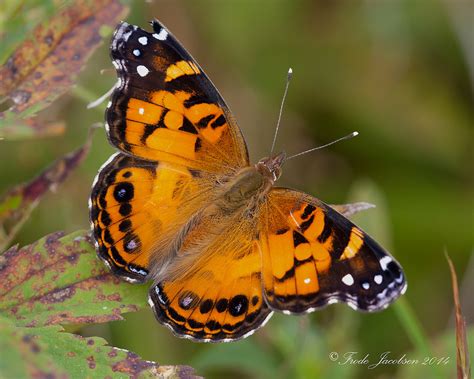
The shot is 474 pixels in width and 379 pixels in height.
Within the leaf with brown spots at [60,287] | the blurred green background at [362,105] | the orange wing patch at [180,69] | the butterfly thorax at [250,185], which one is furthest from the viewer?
the blurred green background at [362,105]

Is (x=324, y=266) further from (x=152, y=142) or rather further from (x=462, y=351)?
(x=152, y=142)

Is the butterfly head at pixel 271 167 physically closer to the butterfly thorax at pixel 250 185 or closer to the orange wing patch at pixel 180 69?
the butterfly thorax at pixel 250 185

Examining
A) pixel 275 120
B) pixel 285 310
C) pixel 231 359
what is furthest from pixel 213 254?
pixel 275 120

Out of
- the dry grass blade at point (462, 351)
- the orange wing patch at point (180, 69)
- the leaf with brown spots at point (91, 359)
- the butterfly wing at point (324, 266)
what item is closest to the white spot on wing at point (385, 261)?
the butterfly wing at point (324, 266)

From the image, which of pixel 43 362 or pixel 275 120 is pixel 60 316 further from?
pixel 275 120

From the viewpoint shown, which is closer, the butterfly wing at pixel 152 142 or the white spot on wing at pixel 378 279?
the white spot on wing at pixel 378 279

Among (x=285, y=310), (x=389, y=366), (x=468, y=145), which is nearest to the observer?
(x=285, y=310)

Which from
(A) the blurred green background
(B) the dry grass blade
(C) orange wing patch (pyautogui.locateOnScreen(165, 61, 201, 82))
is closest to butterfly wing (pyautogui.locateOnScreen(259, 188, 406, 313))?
(B) the dry grass blade
